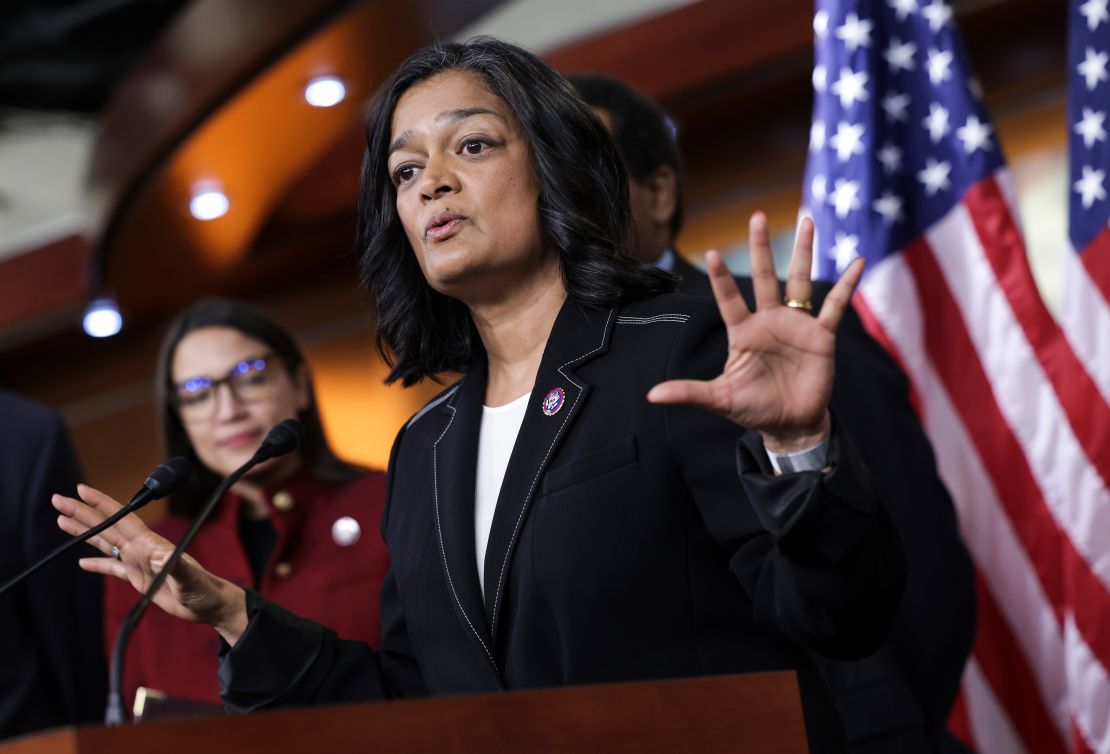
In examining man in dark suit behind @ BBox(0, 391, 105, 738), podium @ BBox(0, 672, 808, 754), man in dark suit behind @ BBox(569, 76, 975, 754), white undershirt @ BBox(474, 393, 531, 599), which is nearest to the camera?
podium @ BBox(0, 672, 808, 754)

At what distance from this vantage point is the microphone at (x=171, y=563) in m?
1.17

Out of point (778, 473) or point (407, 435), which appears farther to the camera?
point (407, 435)

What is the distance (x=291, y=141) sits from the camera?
5.05 meters

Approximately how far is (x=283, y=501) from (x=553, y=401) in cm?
129

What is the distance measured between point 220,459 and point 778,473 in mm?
1820

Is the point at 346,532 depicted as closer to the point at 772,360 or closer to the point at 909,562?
the point at 909,562

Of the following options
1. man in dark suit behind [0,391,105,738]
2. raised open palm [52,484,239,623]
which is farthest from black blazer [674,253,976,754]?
man in dark suit behind [0,391,105,738]

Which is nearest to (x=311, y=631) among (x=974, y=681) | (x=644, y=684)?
(x=644, y=684)

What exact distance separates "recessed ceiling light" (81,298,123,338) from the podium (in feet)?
18.7

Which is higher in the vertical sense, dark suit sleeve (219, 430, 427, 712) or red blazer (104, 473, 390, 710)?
red blazer (104, 473, 390, 710)

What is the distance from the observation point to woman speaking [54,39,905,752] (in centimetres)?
134

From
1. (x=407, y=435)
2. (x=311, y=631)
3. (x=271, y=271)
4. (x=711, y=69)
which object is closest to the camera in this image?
(x=311, y=631)

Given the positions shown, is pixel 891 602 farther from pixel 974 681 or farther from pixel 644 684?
pixel 974 681

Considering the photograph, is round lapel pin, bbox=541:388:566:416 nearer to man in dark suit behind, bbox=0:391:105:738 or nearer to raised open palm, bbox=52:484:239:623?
raised open palm, bbox=52:484:239:623
